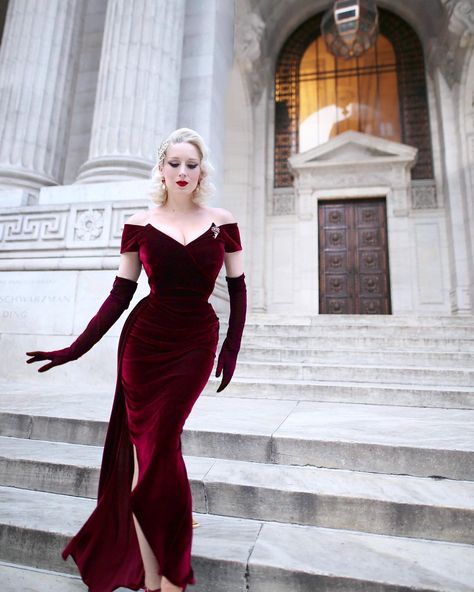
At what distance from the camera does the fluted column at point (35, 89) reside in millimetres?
6219

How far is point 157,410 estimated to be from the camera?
4.76ft

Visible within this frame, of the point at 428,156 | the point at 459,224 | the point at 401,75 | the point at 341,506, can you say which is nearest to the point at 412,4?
the point at 401,75

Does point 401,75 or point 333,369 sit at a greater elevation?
point 401,75

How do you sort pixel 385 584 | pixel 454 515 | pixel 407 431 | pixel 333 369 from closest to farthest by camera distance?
pixel 385 584 → pixel 454 515 → pixel 407 431 → pixel 333 369

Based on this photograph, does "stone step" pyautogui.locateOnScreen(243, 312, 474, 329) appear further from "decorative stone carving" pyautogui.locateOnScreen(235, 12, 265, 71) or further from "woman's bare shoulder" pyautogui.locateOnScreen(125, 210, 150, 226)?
"decorative stone carving" pyautogui.locateOnScreen(235, 12, 265, 71)

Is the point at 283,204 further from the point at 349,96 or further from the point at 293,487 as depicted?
the point at 293,487

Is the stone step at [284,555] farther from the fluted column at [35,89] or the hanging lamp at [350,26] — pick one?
the hanging lamp at [350,26]

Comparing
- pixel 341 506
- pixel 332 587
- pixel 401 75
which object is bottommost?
pixel 332 587

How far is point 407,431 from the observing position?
2.73m

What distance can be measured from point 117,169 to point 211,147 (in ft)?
6.00

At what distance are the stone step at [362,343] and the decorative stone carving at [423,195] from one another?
729 centimetres

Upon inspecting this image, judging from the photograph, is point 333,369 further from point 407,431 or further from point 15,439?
point 15,439

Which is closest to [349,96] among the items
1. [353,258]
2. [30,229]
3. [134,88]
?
[353,258]

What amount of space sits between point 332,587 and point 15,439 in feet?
8.17
